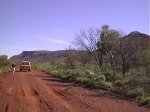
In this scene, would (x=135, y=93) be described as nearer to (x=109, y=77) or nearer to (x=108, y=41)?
(x=109, y=77)

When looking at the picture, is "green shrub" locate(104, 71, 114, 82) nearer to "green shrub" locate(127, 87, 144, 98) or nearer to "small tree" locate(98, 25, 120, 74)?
"small tree" locate(98, 25, 120, 74)

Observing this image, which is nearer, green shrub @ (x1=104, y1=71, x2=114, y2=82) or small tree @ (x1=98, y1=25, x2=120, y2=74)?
green shrub @ (x1=104, y1=71, x2=114, y2=82)

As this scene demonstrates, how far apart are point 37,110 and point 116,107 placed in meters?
3.57

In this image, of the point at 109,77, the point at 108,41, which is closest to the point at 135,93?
the point at 109,77

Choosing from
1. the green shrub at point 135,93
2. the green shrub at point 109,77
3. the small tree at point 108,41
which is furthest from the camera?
the small tree at point 108,41

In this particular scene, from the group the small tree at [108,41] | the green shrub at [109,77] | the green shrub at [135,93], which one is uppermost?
the small tree at [108,41]

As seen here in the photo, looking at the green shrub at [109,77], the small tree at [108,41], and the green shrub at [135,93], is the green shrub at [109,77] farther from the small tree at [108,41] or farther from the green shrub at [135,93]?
the green shrub at [135,93]

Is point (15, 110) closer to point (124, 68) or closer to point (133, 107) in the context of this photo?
point (133, 107)

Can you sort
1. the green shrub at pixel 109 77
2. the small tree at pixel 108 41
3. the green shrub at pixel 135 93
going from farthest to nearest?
the small tree at pixel 108 41
the green shrub at pixel 109 77
the green shrub at pixel 135 93

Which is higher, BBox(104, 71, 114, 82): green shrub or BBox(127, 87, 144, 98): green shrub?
BBox(104, 71, 114, 82): green shrub

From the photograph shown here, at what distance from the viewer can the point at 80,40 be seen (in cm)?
4647

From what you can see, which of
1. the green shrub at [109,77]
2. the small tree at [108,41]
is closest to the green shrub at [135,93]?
the green shrub at [109,77]

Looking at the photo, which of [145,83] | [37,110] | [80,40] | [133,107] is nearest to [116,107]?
[133,107]

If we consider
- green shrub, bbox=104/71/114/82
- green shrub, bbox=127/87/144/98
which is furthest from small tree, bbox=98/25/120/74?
green shrub, bbox=127/87/144/98
